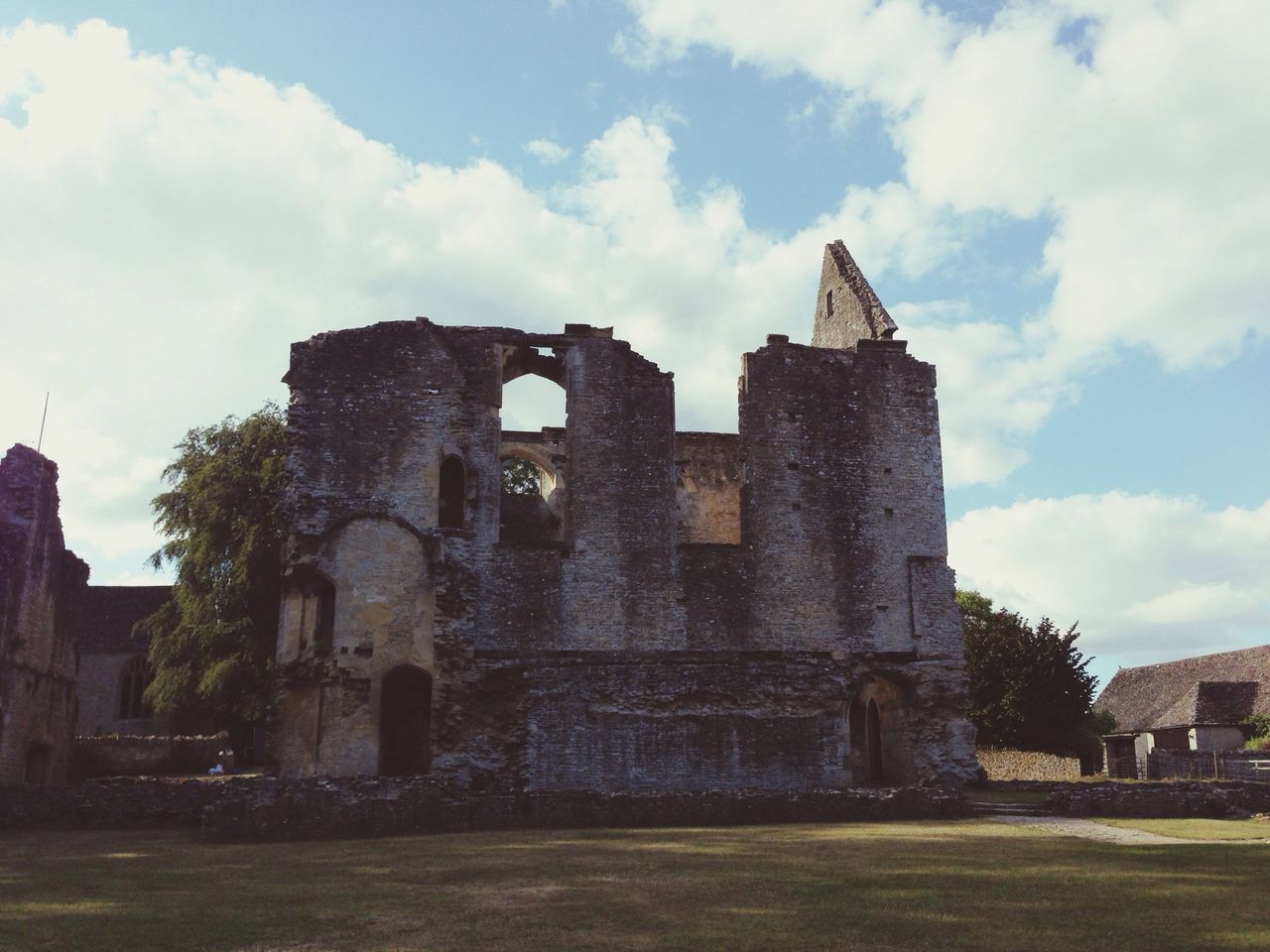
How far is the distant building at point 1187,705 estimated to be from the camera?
3378 centimetres

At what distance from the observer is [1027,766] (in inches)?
1141

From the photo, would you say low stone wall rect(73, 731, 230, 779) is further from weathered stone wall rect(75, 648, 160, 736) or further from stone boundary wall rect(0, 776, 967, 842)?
stone boundary wall rect(0, 776, 967, 842)

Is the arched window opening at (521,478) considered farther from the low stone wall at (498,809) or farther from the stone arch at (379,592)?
the low stone wall at (498,809)

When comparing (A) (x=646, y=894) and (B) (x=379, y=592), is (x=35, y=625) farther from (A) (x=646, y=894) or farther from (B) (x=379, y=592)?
(A) (x=646, y=894)

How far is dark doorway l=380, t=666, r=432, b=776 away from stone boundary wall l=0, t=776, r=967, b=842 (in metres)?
4.86

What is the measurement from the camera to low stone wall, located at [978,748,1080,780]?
91.7 feet

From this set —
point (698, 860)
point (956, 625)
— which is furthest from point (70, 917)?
point (956, 625)

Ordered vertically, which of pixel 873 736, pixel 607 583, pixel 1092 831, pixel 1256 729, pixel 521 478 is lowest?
pixel 1092 831

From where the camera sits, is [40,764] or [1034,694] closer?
[40,764]

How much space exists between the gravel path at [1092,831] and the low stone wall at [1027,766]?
12.5m

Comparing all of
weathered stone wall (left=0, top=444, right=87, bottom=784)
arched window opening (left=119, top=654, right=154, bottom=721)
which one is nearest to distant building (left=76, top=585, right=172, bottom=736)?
arched window opening (left=119, top=654, right=154, bottom=721)

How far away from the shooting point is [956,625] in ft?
70.5

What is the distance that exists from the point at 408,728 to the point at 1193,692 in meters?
26.0

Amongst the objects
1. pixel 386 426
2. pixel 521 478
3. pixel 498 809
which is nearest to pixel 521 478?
pixel 521 478
